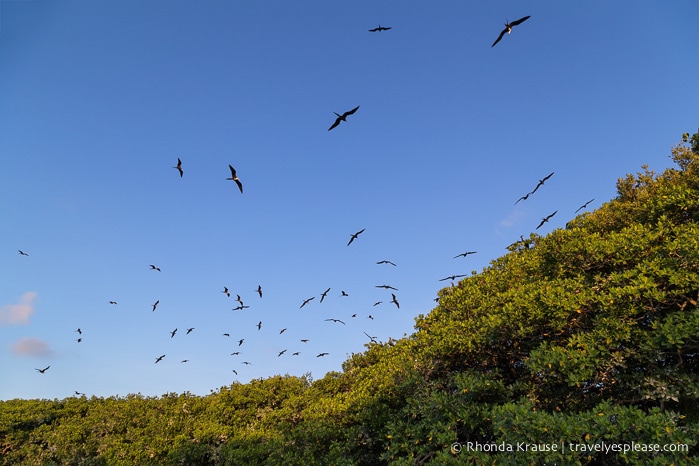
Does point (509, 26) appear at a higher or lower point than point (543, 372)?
higher

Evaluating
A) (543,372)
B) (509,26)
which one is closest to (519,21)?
Result: (509,26)

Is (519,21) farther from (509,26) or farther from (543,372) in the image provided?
(543,372)

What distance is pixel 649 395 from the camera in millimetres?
10180

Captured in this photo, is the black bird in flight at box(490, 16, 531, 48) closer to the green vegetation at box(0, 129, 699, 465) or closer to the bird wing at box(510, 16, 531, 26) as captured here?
the bird wing at box(510, 16, 531, 26)

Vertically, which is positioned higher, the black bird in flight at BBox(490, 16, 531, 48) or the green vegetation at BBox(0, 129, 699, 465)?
the black bird in flight at BBox(490, 16, 531, 48)

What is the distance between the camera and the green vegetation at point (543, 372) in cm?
955

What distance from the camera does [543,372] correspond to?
11.0 m

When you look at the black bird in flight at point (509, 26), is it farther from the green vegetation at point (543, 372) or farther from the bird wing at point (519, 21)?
the green vegetation at point (543, 372)

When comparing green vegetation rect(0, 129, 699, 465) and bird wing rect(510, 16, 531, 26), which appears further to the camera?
bird wing rect(510, 16, 531, 26)

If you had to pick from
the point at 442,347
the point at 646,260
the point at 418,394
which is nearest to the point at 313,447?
the point at 418,394

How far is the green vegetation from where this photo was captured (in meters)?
9.55

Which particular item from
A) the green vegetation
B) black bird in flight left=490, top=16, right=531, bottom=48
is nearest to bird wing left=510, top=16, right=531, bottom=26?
black bird in flight left=490, top=16, right=531, bottom=48

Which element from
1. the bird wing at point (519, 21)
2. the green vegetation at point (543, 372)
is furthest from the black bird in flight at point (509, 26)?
the green vegetation at point (543, 372)

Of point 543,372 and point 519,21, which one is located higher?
point 519,21
